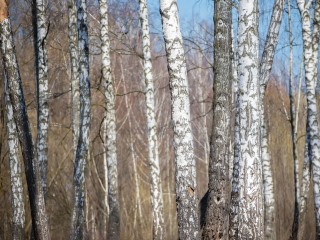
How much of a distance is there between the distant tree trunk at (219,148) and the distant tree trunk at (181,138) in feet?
4.46

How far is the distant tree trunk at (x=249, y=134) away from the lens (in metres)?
8.37

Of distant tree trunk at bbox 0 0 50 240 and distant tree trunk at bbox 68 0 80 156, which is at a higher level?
distant tree trunk at bbox 68 0 80 156

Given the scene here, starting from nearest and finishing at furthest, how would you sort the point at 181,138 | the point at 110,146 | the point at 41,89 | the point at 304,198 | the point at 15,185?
the point at 181,138 < the point at 15,185 < the point at 41,89 < the point at 110,146 < the point at 304,198

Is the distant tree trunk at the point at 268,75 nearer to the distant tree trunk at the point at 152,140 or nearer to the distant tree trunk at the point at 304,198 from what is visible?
the distant tree trunk at the point at 304,198

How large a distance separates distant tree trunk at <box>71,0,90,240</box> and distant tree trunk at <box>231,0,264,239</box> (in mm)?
6327

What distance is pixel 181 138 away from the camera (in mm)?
8828

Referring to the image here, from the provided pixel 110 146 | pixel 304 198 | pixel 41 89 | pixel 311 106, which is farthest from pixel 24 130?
pixel 304 198

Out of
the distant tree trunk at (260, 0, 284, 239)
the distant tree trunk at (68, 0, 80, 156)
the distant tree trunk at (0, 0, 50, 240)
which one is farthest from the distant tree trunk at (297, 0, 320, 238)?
the distant tree trunk at (0, 0, 50, 240)

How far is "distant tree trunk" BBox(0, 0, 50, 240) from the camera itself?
34.5ft

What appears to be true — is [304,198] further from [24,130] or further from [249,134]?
[249,134]

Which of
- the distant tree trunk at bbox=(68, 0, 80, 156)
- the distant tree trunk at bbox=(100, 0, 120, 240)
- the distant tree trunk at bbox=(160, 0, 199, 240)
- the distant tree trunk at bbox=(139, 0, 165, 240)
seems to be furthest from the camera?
the distant tree trunk at bbox=(139, 0, 165, 240)

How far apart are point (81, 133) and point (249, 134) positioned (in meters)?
6.56

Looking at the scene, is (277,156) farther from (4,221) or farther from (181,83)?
(181,83)

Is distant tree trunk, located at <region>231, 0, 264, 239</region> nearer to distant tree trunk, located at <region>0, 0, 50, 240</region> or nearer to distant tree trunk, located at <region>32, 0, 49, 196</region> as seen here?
distant tree trunk, located at <region>0, 0, 50, 240</region>
